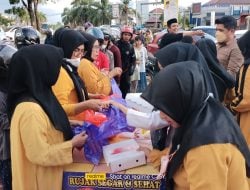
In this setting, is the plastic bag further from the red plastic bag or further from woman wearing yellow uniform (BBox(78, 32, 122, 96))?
→ woman wearing yellow uniform (BBox(78, 32, 122, 96))

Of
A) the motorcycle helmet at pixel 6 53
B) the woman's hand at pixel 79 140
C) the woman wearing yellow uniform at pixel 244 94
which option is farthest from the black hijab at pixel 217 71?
the motorcycle helmet at pixel 6 53

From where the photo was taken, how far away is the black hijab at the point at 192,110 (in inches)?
56.1

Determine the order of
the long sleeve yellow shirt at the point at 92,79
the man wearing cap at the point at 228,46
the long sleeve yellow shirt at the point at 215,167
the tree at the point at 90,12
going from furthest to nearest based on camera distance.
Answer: the tree at the point at 90,12
the man wearing cap at the point at 228,46
the long sleeve yellow shirt at the point at 92,79
the long sleeve yellow shirt at the point at 215,167

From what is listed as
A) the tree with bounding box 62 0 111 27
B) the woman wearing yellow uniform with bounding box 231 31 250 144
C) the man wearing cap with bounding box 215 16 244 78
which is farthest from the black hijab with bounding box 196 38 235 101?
the tree with bounding box 62 0 111 27

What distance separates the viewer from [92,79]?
3.55 m

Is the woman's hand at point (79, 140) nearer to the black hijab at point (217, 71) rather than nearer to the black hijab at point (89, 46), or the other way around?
the black hijab at point (217, 71)

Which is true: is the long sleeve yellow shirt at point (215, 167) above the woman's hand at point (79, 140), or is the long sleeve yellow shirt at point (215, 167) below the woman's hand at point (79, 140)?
above

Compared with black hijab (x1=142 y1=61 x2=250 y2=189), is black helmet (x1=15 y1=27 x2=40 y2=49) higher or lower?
higher

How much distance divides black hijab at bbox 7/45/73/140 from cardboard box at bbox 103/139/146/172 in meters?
0.29

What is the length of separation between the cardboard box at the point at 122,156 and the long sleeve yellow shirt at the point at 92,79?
1.45m

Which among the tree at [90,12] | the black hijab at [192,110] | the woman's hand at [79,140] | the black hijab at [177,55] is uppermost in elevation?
the tree at [90,12]

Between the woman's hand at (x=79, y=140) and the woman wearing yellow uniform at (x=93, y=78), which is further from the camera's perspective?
the woman wearing yellow uniform at (x=93, y=78)

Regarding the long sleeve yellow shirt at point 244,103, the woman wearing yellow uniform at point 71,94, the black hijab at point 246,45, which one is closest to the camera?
the woman wearing yellow uniform at point 71,94

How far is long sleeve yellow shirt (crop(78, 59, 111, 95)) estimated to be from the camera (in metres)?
3.54
